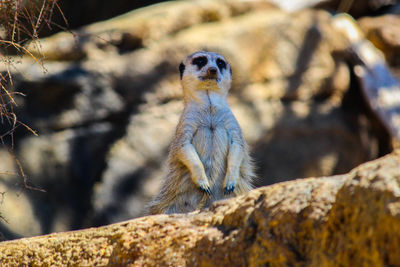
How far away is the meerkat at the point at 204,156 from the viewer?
396cm

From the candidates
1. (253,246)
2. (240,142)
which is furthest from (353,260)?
(240,142)

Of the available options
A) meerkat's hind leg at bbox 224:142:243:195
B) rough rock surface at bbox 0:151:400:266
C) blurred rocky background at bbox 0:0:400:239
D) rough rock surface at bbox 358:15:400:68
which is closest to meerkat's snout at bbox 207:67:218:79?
meerkat's hind leg at bbox 224:142:243:195

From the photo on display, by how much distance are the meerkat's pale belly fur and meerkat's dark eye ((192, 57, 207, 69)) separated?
366mm

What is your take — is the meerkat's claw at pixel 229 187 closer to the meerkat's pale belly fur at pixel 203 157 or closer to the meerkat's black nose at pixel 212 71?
the meerkat's pale belly fur at pixel 203 157

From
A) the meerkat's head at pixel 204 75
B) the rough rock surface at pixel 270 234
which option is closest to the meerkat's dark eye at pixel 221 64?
the meerkat's head at pixel 204 75

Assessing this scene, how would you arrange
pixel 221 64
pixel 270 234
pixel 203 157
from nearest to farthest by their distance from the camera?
pixel 270 234, pixel 203 157, pixel 221 64

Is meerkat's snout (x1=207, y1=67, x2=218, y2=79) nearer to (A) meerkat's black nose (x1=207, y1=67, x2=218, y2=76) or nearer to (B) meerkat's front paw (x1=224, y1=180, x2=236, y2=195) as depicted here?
(A) meerkat's black nose (x1=207, y1=67, x2=218, y2=76)

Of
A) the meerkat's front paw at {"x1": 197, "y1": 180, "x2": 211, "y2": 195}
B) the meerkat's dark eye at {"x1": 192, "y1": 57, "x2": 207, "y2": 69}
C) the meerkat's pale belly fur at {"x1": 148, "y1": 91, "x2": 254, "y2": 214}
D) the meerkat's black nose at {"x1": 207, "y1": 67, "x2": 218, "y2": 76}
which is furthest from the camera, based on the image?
the meerkat's dark eye at {"x1": 192, "y1": 57, "x2": 207, "y2": 69}

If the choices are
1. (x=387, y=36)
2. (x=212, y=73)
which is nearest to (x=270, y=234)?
(x=212, y=73)

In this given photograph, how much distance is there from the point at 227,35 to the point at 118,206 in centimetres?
282

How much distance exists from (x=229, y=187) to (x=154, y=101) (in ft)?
10.9

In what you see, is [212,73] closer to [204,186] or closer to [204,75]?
[204,75]

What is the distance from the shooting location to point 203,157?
162 inches

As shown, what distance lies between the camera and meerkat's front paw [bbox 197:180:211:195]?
3.89m
